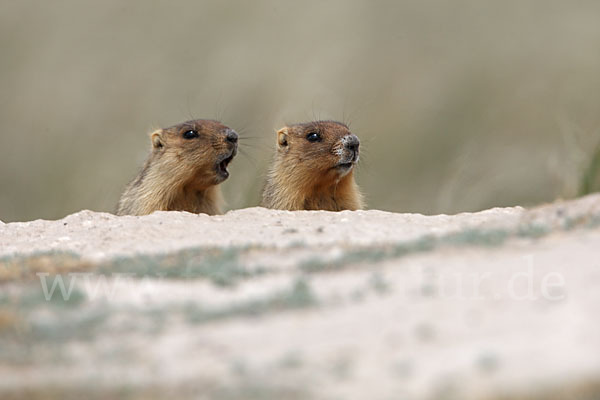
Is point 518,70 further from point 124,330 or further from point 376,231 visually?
point 124,330

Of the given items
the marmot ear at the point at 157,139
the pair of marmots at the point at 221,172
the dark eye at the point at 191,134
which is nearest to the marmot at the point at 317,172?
the pair of marmots at the point at 221,172

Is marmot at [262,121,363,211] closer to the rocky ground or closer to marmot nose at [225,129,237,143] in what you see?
marmot nose at [225,129,237,143]

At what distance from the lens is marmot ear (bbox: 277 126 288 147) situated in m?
10.7

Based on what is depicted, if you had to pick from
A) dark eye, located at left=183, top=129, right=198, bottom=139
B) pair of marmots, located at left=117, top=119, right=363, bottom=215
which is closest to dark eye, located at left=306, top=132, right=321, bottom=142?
pair of marmots, located at left=117, top=119, right=363, bottom=215

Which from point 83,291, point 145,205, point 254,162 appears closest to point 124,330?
point 83,291

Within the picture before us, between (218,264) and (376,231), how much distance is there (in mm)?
1300

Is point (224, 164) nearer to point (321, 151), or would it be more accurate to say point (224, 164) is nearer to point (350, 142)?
point (321, 151)

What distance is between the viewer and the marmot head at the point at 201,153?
9945 millimetres

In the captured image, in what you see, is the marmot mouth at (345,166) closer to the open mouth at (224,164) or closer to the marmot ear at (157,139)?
the open mouth at (224,164)

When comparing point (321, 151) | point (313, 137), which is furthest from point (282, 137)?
point (321, 151)

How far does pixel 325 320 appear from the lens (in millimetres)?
4418

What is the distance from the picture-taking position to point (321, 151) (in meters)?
10.1

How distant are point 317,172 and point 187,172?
1227mm

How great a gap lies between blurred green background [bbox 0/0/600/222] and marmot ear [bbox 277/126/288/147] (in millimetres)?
1917
